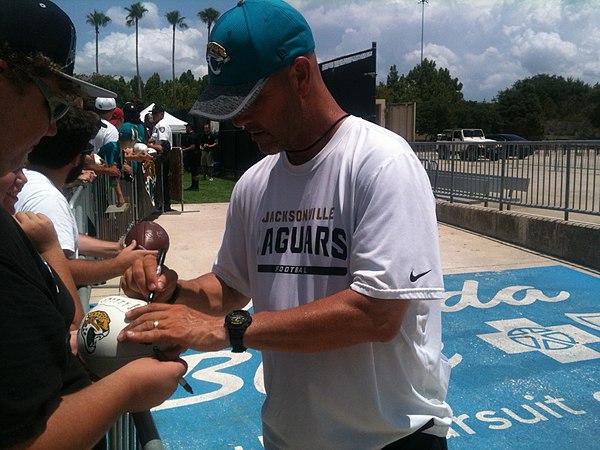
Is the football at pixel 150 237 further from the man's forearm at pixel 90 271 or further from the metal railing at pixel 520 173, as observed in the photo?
the metal railing at pixel 520 173

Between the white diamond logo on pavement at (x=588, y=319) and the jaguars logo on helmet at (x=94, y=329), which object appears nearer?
the jaguars logo on helmet at (x=94, y=329)

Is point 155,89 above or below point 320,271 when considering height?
above

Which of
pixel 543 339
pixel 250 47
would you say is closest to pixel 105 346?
pixel 250 47

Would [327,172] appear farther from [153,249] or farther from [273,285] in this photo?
[153,249]

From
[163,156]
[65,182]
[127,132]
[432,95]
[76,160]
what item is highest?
[432,95]

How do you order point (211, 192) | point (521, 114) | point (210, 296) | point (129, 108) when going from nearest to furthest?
point (210, 296)
point (129, 108)
point (211, 192)
point (521, 114)

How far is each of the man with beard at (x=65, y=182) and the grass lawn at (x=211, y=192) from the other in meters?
12.2

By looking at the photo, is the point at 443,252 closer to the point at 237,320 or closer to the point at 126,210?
the point at 126,210

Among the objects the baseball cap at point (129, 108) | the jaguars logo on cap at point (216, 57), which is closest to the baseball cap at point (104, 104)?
the baseball cap at point (129, 108)

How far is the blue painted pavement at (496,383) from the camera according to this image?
3803 millimetres

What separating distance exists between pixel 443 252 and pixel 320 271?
7.60 meters

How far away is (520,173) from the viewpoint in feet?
33.3

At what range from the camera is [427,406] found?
1871mm

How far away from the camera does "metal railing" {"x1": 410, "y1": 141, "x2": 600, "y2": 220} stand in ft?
28.3
